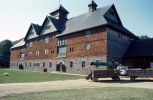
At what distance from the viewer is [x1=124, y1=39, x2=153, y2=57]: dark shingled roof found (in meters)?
39.8

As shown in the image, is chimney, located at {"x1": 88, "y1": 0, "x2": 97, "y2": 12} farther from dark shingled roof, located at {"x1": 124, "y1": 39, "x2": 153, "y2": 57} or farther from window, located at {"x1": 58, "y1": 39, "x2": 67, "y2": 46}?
dark shingled roof, located at {"x1": 124, "y1": 39, "x2": 153, "y2": 57}

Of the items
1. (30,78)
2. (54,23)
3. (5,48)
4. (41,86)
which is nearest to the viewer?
(41,86)

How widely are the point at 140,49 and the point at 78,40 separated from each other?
12.1m

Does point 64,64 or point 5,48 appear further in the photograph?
point 5,48

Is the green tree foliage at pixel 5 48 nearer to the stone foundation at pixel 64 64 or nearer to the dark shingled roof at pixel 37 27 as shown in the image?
the stone foundation at pixel 64 64

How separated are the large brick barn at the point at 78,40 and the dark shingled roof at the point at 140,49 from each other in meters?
0.94

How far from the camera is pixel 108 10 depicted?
4097 cm

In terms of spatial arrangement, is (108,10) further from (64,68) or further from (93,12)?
(64,68)

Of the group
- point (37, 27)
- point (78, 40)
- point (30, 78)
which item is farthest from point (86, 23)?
point (37, 27)

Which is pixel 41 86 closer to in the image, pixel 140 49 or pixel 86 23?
pixel 86 23

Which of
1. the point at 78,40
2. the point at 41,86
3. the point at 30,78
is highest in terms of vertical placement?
the point at 78,40

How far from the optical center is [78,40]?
4197cm

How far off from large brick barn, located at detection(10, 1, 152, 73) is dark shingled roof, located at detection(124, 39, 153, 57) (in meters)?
0.94

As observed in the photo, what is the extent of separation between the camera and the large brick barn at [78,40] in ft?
124
